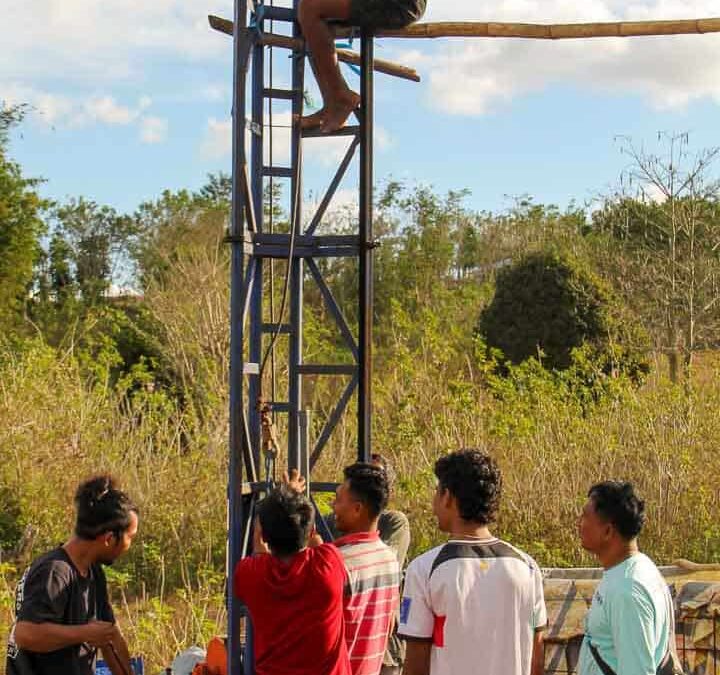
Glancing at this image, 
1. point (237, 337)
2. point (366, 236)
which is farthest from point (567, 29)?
point (237, 337)

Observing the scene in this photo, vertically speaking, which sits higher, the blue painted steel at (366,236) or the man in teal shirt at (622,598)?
the blue painted steel at (366,236)

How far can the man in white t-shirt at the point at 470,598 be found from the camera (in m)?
3.42

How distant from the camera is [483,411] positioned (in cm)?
1055

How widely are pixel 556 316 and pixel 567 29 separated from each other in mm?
7465

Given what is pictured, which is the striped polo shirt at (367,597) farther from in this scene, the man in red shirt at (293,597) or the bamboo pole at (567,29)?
the bamboo pole at (567,29)

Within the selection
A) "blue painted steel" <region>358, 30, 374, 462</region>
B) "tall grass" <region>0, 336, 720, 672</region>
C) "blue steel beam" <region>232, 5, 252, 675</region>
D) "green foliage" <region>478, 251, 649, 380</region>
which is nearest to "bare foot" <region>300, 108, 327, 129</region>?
"blue painted steel" <region>358, 30, 374, 462</region>

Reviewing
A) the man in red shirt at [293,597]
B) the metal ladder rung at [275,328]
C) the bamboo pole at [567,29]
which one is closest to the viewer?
the man in red shirt at [293,597]

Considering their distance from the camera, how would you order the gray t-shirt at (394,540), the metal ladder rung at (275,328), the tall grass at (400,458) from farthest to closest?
the tall grass at (400,458) → the metal ladder rung at (275,328) → the gray t-shirt at (394,540)

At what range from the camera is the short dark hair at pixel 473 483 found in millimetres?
3545

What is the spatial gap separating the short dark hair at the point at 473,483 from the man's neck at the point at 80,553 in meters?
1.14

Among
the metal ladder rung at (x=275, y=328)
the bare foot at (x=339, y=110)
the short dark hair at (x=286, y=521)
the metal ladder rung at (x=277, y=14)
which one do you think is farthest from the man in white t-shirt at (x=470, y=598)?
the metal ladder rung at (x=277, y=14)

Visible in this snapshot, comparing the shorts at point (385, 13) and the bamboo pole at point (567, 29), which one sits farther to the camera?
the bamboo pole at point (567, 29)

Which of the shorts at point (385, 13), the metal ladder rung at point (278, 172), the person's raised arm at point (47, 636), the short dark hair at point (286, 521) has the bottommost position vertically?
the person's raised arm at point (47, 636)

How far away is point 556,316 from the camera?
45.2 feet
